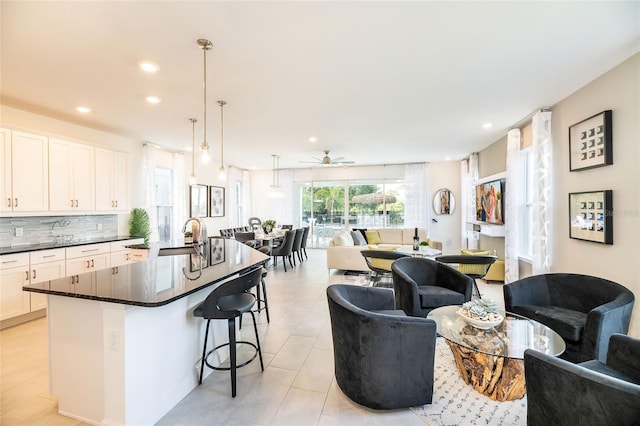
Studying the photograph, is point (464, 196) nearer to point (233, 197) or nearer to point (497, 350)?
point (497, 350)

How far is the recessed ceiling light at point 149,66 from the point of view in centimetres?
264

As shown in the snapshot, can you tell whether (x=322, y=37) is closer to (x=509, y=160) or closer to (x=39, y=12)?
(x=39, y=12)

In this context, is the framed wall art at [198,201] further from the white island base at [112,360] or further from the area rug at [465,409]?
the area rug at [465,409]

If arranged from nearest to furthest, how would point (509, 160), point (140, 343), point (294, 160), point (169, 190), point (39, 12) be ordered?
point (140, 343) < point (39, 12) < point (509, 160) < point (169, 190) < point (294, 160)

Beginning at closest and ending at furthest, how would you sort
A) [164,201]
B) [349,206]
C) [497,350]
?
[497,350]
[164,201]
[349,206]

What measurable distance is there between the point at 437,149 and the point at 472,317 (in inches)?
204

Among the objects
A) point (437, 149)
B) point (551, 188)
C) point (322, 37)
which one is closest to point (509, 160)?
point (551, 188)

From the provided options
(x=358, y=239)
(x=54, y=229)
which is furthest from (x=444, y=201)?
(x=54, y=229)

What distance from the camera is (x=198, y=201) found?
7.35 m

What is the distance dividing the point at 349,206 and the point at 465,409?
7.57 meters

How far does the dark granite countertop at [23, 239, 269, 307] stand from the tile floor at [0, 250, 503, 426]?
92cm

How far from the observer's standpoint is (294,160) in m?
7.94

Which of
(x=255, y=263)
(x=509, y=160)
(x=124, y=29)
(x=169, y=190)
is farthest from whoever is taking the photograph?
(x=169, y=190)

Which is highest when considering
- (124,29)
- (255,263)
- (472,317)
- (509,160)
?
(124,29)
